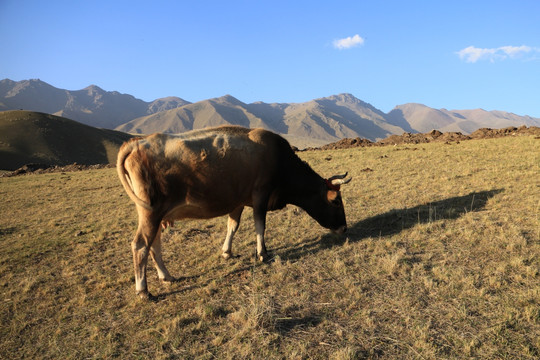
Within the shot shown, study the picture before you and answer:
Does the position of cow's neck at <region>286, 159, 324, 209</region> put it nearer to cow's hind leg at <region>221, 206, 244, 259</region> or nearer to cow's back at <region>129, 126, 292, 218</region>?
cow's back at <region>129, 126, 292, 218</region>

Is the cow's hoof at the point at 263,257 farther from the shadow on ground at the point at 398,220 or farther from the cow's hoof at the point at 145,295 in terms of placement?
the cow's hoof at the point at 145,295

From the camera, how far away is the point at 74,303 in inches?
245

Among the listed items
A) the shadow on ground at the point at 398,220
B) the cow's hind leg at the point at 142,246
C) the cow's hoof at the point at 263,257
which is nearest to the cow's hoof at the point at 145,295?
the cow's hind leg at the point at 142,246

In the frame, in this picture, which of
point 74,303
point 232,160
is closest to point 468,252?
point 232,160

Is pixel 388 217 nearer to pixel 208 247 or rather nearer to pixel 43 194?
pixel 208 247

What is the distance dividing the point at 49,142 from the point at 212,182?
97.4 m

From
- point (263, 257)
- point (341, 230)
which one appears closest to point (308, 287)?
point (263, 257)

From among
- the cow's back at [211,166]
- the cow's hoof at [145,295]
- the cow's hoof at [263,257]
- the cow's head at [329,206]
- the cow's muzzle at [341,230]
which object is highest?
the cow's back at [211,166]

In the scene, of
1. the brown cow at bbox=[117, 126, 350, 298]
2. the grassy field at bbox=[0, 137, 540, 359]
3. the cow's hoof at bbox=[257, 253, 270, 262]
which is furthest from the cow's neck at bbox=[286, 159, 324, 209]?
the cow's hoof at bbox=[257, 253, 270, 262]

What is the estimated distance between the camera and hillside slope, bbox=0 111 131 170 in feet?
245

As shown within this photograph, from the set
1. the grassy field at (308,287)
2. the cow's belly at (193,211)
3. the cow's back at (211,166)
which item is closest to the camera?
the grassy field at (308,287)

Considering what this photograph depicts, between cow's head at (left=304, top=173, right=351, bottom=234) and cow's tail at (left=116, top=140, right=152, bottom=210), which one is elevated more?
cow's tail at (left=116, top=140, right=152, bottom=210)

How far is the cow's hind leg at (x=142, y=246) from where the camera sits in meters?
6.09

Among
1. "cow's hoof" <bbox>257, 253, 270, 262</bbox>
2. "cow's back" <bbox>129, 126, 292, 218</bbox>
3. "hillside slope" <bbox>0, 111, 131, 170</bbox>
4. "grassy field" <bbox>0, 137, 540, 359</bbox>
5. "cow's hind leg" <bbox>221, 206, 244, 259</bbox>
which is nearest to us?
"grassy field" <bbox>0, 137, 540, 359</bbox>
